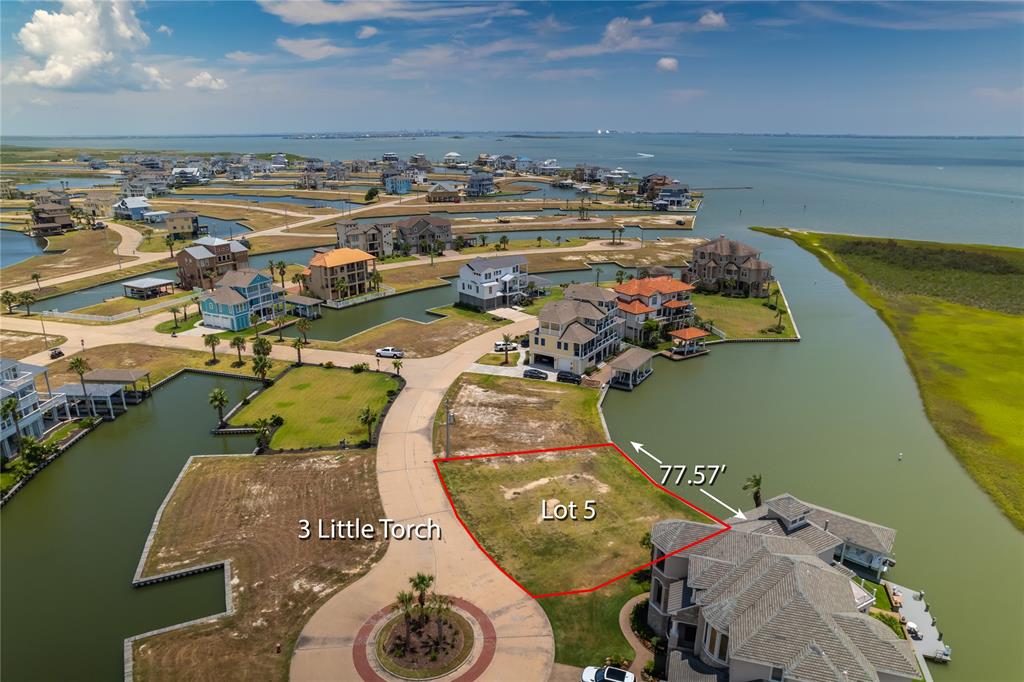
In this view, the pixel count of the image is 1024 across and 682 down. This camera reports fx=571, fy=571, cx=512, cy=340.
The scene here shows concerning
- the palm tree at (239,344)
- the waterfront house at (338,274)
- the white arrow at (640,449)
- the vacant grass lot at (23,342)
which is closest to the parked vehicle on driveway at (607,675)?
the white arrow at (640,449)

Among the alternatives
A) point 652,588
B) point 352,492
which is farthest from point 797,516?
point 352,492

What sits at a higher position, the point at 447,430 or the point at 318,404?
the point at 447,430

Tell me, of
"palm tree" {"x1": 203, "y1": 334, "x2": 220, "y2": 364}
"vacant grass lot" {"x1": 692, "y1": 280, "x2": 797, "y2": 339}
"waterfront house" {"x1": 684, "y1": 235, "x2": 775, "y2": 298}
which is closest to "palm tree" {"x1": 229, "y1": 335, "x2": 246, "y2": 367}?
→ "palm tree" {"x1": 203, "y1": 334, "x2": 220, "y2": 364}

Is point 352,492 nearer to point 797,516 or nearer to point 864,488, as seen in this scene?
point 797,516

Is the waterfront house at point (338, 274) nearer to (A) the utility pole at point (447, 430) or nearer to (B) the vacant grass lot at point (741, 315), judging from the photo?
(A) the utility pole at point (447, 430)

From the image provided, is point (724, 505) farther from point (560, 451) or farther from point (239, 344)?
point (239, 344)

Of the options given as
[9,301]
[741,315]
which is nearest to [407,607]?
[741,315]
